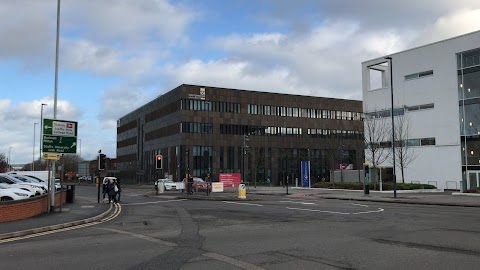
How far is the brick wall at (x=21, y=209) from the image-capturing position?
1661cm

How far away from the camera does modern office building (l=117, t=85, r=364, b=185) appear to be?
91.1 m

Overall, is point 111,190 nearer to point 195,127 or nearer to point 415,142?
point 415,142

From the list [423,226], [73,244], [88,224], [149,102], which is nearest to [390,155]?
[423,226]

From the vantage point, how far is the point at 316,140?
10250cm

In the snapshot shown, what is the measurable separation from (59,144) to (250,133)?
74674 millimetres

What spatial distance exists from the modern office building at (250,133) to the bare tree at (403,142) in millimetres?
32798

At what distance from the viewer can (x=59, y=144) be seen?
21.8 meters

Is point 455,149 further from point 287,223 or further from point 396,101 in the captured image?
point 287,223

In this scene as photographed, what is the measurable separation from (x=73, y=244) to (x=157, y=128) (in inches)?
3719

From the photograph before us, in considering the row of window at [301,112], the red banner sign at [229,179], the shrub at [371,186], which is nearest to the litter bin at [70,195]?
the red banner sign at [229,179]

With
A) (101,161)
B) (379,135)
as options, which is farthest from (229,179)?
(101,161)

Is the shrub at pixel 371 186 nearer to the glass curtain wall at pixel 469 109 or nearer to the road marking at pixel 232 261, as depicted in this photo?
the glass curtain wall at pixel 469 109

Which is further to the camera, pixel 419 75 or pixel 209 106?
pixel 209 106

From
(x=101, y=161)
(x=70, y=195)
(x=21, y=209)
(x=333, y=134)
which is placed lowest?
(x=70, y=195)
